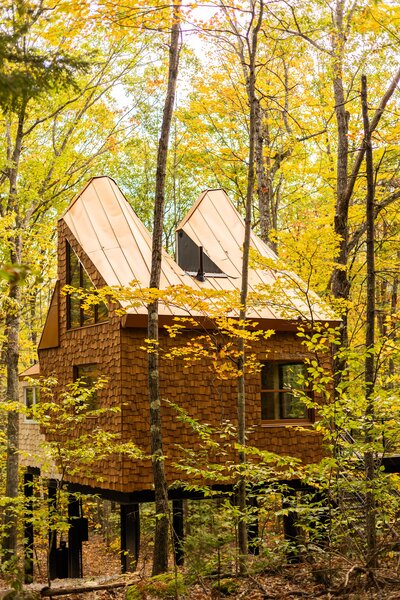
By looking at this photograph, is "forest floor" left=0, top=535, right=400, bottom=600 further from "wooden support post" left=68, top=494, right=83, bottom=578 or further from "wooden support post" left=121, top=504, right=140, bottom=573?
"wooden support post" left=68, top=494, right=83, bottom=578

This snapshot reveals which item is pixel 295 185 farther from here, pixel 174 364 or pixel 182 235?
pixel 174 364

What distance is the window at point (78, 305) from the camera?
566 inches

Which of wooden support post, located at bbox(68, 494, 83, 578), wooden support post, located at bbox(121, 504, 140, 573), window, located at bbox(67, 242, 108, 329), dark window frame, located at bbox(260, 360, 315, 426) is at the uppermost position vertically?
window, located at bbox(67, 242, 108, 329)

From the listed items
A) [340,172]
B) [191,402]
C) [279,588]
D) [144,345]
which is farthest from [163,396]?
[340,172]

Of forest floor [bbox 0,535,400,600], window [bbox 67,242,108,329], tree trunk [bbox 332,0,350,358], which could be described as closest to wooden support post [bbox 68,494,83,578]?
window [bbox 67,242,108,329]

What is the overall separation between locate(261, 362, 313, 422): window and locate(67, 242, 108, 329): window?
356 centimetres

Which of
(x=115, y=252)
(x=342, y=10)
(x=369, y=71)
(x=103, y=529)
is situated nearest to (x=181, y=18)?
(x=115, y=252)

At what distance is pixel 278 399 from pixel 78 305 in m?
4.77

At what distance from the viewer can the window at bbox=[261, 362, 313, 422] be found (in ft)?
47.8

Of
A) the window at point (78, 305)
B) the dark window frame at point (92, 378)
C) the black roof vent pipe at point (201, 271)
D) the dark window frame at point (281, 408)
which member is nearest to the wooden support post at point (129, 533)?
the dark window frame at point (92, 378)

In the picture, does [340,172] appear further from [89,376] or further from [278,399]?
[89,376]

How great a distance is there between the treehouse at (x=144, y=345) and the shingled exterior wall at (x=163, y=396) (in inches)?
0.8

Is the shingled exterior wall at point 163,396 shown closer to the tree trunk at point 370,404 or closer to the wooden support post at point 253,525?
the wooden support post at point 253,525

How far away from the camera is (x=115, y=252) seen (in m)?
14.4
